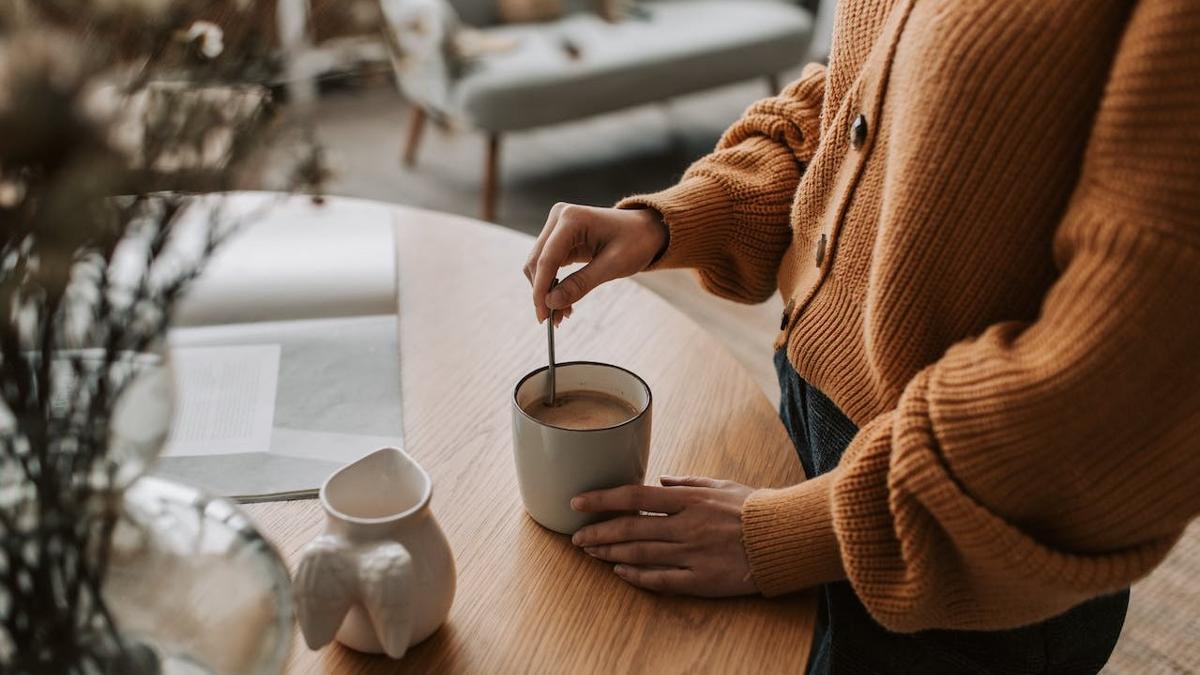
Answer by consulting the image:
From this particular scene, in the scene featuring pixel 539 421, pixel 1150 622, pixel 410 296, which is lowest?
pixel 1150 622

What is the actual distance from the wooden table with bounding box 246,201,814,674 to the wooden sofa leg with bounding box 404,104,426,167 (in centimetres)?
199

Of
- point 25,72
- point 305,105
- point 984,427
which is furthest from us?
point 984,427

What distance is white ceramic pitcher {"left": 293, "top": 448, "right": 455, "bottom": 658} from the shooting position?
58cm

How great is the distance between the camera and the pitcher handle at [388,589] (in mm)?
581

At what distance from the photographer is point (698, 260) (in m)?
1.00

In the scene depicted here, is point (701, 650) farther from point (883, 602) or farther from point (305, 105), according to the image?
point (305, 105)

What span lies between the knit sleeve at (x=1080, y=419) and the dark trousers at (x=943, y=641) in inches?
6.1

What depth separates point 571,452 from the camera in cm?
71

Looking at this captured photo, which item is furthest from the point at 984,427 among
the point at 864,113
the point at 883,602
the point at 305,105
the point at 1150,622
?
the point at 1150,622

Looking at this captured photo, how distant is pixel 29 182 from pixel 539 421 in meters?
0.40

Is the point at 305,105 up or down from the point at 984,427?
up

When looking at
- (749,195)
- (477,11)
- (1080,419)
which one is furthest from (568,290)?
(477,11)

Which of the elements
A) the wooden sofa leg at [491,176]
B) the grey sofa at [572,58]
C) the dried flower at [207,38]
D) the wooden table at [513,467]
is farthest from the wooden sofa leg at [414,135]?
the dried flower at [207,38]

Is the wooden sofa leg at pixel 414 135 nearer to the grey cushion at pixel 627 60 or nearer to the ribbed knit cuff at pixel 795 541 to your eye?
the grey cushion at pixel 627 60
